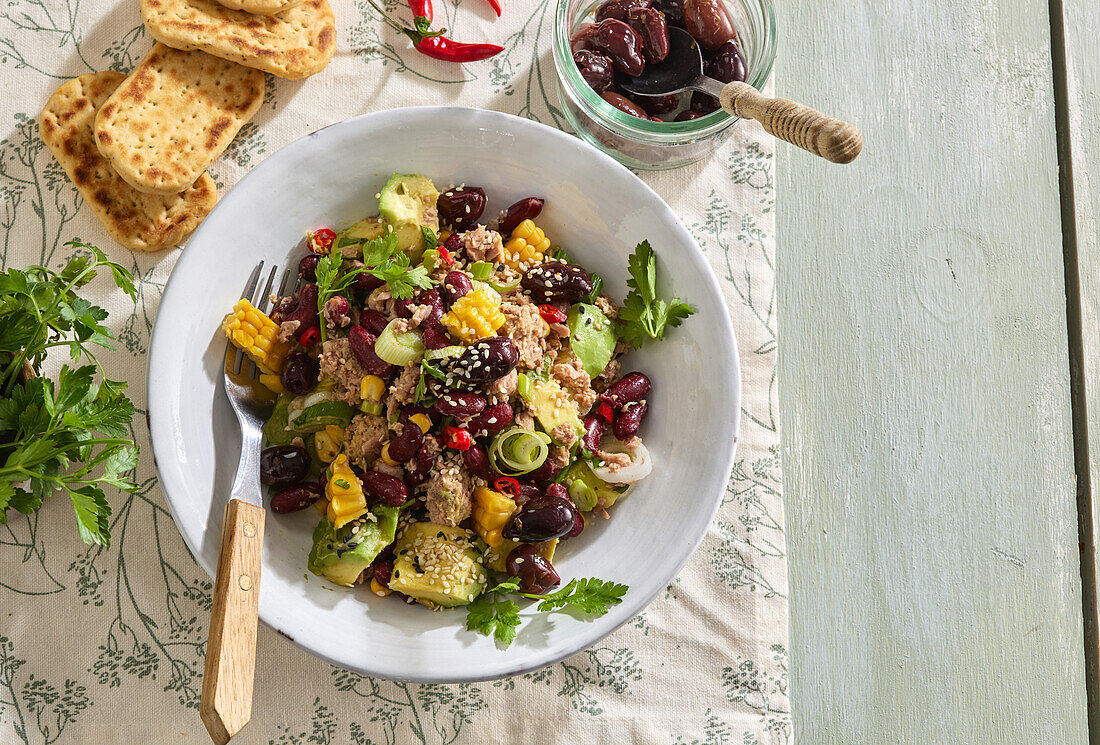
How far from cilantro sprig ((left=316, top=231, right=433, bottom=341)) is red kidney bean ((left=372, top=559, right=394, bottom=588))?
706 millimetres

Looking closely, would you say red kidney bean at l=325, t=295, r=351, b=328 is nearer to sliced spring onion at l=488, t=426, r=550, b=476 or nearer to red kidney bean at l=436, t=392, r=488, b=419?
red kidney bean at l=436, t=392, r=488, b=419

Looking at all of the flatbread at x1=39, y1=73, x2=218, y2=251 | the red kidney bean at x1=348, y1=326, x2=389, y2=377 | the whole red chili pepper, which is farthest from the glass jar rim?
the flatbread at x1=39, y1=73, x2=218, y2=251

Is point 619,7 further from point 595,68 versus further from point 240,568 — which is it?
point 240,568

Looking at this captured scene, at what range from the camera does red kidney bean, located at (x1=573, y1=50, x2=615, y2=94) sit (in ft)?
8.65

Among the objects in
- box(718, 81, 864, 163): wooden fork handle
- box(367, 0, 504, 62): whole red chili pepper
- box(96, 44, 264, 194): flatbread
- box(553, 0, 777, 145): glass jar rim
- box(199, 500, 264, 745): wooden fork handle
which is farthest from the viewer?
box(367, 0, 504, 62): whole red chili pepper

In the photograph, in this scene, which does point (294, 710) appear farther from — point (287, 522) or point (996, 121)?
point (996, 121)

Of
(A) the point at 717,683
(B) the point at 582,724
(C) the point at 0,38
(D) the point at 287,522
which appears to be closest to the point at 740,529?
(A) the point at 717,683

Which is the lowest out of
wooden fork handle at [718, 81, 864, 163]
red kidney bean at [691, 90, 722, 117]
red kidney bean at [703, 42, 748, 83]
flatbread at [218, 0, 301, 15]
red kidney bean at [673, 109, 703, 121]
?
red kidney bean at [673, 109, 703, 121]

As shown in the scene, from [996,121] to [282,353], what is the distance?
2871mm

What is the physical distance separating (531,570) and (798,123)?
1.46m

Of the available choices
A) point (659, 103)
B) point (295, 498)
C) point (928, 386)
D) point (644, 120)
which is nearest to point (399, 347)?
point (295, 498)

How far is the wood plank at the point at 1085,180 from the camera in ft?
10.6

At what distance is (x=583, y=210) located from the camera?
264 centimetres

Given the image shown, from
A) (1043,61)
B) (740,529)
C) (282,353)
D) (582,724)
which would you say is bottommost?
(582,724)
